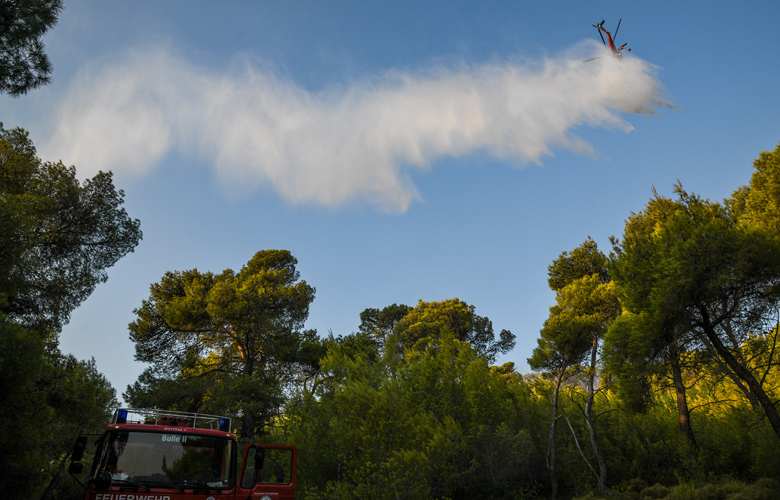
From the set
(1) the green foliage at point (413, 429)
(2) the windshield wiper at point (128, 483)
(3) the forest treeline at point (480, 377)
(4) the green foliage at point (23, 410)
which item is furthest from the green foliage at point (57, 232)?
(2) the windshield wiper at point (128, 483)

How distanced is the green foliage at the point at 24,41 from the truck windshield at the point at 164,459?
8.73 meters

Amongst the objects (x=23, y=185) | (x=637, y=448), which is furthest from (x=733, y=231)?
(x=23, y=185)

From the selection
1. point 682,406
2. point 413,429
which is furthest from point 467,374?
point 682,406

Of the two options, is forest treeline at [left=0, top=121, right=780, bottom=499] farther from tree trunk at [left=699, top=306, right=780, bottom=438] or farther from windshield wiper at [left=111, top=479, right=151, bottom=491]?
windshield wiper at [left=111, top=479, right=151, bottom=491]

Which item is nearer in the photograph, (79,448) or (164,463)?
(79,448)

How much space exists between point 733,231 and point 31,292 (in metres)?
21.3

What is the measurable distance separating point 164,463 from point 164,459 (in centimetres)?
6

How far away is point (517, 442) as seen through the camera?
55.0 feet

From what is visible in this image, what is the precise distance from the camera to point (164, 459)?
677 cm

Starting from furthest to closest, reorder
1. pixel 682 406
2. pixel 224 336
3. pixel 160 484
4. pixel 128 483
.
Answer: pixel 224 336 → pixel 682 406 → pixel 160 484 → pixel 128 483

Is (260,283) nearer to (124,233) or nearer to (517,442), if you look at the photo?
(124,233)

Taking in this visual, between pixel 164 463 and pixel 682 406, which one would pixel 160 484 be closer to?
pixel 164 463

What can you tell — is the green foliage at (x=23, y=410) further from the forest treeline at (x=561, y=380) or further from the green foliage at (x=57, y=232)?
the forest treeline at (x=561, y=380)

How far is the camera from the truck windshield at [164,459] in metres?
6.53
